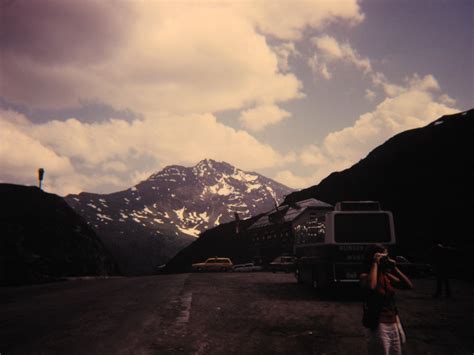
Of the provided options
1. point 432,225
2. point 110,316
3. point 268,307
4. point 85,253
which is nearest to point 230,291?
point 268,307

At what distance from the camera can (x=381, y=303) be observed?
15.9 feet

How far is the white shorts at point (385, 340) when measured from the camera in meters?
4.64

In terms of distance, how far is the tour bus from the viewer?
13.6m

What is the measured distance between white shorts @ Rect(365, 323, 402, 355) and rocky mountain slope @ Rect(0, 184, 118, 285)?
29922mm

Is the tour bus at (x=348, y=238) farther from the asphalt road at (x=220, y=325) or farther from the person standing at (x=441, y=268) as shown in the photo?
the person standing at (x=441, y=268)

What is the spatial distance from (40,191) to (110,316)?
171ft

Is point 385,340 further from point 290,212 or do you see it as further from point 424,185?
point 290,212

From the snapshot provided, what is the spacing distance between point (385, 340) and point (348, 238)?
9.48 meters

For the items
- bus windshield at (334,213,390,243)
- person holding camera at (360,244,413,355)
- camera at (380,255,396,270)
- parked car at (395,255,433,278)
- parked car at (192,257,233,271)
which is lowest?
parked car at (192,257,233,271)

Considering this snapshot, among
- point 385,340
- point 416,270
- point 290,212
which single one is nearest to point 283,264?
point 416,270

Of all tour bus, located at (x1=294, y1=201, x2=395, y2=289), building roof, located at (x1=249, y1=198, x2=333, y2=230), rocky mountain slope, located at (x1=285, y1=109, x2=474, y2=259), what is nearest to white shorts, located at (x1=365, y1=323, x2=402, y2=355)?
tour bus, located at (x1=294, y1=201, x2=395, y2=289)

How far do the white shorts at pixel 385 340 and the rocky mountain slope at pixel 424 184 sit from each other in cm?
3381

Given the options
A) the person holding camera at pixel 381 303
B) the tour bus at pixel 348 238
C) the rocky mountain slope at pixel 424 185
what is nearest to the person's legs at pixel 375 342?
the person holding camera at pixel 381 303

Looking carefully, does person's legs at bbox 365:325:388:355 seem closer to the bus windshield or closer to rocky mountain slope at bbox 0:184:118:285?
the bus windshield
